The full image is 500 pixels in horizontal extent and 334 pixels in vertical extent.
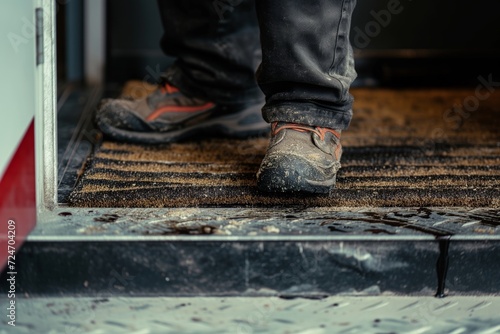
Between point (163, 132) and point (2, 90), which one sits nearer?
point (2, 90)

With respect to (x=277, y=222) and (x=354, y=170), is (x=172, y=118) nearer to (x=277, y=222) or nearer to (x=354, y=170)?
(x=354, y=170)

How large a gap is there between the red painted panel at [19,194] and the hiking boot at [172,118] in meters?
0.50

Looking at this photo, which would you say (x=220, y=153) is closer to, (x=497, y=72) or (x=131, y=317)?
(x=131, y=317)

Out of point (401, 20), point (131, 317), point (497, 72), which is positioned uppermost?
point (401, 20)

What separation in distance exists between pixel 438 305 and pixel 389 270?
8 cm

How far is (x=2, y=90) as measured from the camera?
3.03ft

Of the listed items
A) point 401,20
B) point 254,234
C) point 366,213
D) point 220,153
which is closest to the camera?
point 254,234

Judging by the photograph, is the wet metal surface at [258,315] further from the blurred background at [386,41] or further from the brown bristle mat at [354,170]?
the blurred background at [386,41]

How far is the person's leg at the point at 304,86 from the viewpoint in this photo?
1177 millimetres

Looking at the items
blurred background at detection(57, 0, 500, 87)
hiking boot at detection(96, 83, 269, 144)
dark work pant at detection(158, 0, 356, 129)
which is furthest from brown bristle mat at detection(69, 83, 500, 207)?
blurred background at detection(57, 0, 500, 87)

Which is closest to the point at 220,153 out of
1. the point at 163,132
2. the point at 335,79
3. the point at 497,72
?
the point at 163,132

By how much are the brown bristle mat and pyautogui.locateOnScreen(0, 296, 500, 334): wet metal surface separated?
20cm

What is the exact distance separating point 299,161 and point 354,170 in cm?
23

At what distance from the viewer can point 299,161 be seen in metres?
1.18
